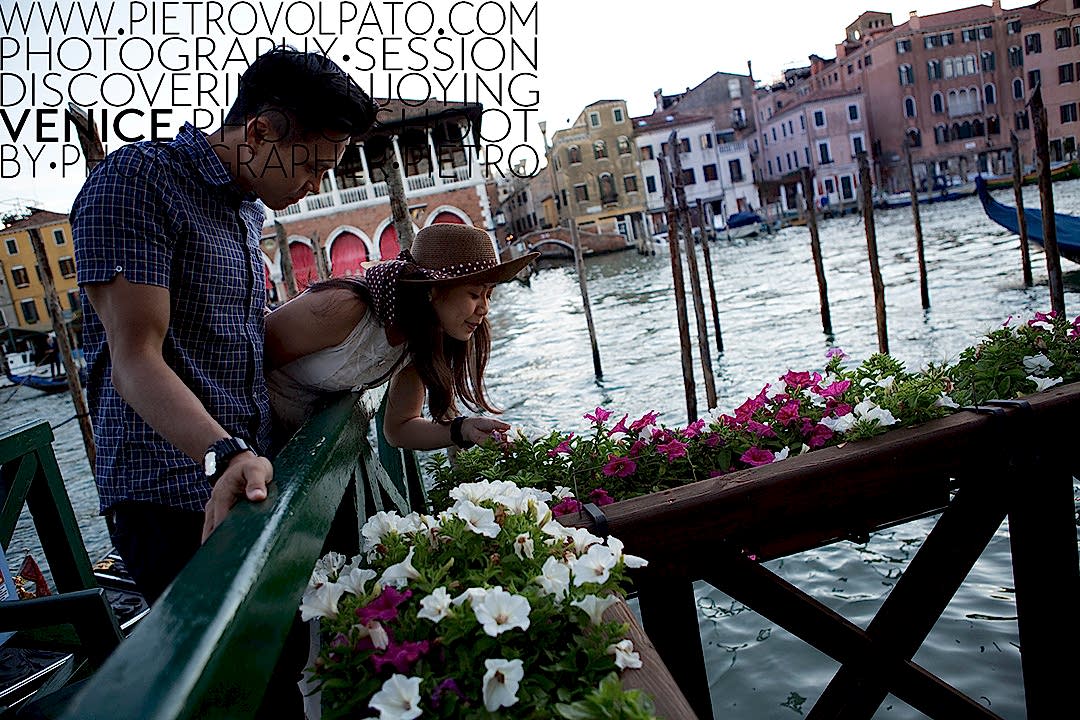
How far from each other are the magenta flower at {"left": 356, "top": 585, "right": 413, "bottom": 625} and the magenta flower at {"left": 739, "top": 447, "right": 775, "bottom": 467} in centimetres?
114

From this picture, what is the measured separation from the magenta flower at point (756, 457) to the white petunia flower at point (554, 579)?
3.33 ft

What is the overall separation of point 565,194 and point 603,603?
4736 centimetres

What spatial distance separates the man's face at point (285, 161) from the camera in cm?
160

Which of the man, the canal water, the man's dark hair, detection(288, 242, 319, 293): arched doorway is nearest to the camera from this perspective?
the man

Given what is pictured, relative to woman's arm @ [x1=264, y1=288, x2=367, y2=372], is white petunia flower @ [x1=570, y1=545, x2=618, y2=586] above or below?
below

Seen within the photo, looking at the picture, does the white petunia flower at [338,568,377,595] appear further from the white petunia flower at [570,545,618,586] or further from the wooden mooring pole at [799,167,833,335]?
the wooden mooring pole at [799,167,833,335]

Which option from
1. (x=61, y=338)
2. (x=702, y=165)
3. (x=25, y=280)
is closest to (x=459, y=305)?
(x=61, y=338)

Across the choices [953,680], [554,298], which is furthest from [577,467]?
[554,298]

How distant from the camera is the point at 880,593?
15.1ft

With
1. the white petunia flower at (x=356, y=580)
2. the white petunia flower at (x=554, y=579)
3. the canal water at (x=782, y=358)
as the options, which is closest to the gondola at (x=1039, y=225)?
the canal water at (x=782, y=358)

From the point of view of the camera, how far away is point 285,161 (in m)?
1.62

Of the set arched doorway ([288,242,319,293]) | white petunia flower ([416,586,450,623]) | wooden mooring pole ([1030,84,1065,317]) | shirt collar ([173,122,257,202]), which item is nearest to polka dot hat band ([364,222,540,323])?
shirt collar ([173,122,257,202])

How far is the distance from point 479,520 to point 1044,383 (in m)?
1.68

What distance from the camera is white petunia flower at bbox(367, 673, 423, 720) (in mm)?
883
